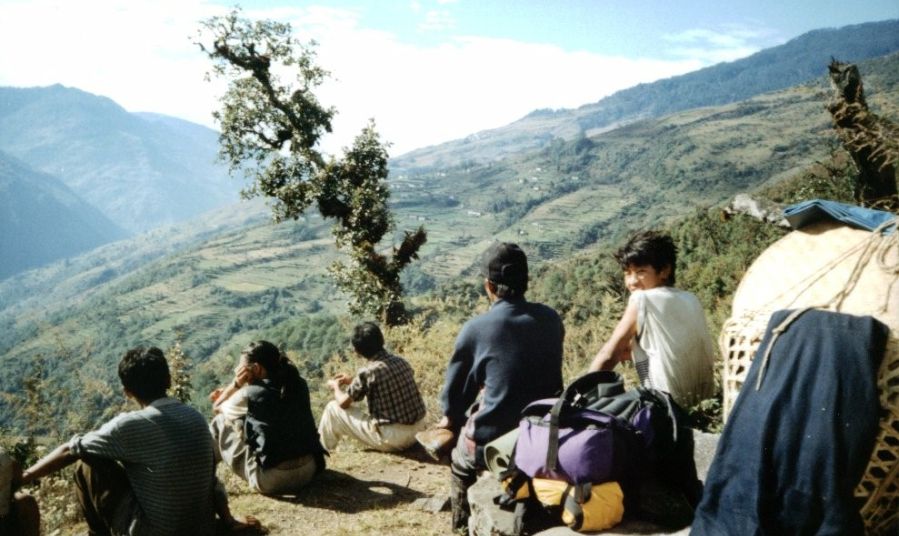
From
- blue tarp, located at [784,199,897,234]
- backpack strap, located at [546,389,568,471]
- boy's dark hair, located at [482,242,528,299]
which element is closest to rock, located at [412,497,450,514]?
boy's dark hair, located at [482,242,528,299]

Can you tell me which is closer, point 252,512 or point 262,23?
point 252,512

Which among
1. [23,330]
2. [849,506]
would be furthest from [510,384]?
A: [23,330]

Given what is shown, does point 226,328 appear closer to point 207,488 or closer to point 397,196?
point 397,196

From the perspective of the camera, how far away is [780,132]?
126 meters

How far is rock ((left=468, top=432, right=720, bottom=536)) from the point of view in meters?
2.48

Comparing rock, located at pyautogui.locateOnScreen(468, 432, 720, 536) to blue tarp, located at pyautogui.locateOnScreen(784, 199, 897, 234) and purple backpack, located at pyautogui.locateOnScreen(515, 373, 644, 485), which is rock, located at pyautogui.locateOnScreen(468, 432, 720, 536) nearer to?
purple backpack, located at pyautogui.locateOnScreen(515, 373, 644, 485)

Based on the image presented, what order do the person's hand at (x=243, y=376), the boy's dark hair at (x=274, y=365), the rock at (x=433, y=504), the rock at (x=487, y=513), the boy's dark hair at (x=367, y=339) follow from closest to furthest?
the rock at (x=487, y=513) < the rock at (x=433, y=504) < the boy's dark hair at (x=274, y=365) < the person's hand at (x=243, y=376) < the boy's dark hair at (x=367, y=339)

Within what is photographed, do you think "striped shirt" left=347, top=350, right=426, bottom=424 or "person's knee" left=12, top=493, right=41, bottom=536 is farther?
"striped shirt" left=347, top=350, right=426, bottom=424

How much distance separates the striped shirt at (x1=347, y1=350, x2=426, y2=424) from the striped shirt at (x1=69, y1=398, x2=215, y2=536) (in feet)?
5.88

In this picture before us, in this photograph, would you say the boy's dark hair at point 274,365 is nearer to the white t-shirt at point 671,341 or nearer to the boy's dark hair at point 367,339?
the boy's dark hair at point 367,339

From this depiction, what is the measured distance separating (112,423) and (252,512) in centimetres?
167

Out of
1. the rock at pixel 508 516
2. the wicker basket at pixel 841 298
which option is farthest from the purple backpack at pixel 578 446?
the wicker basket at pixel 841 298

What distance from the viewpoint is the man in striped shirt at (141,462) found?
3240mm

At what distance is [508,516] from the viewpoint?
9.07 ft
